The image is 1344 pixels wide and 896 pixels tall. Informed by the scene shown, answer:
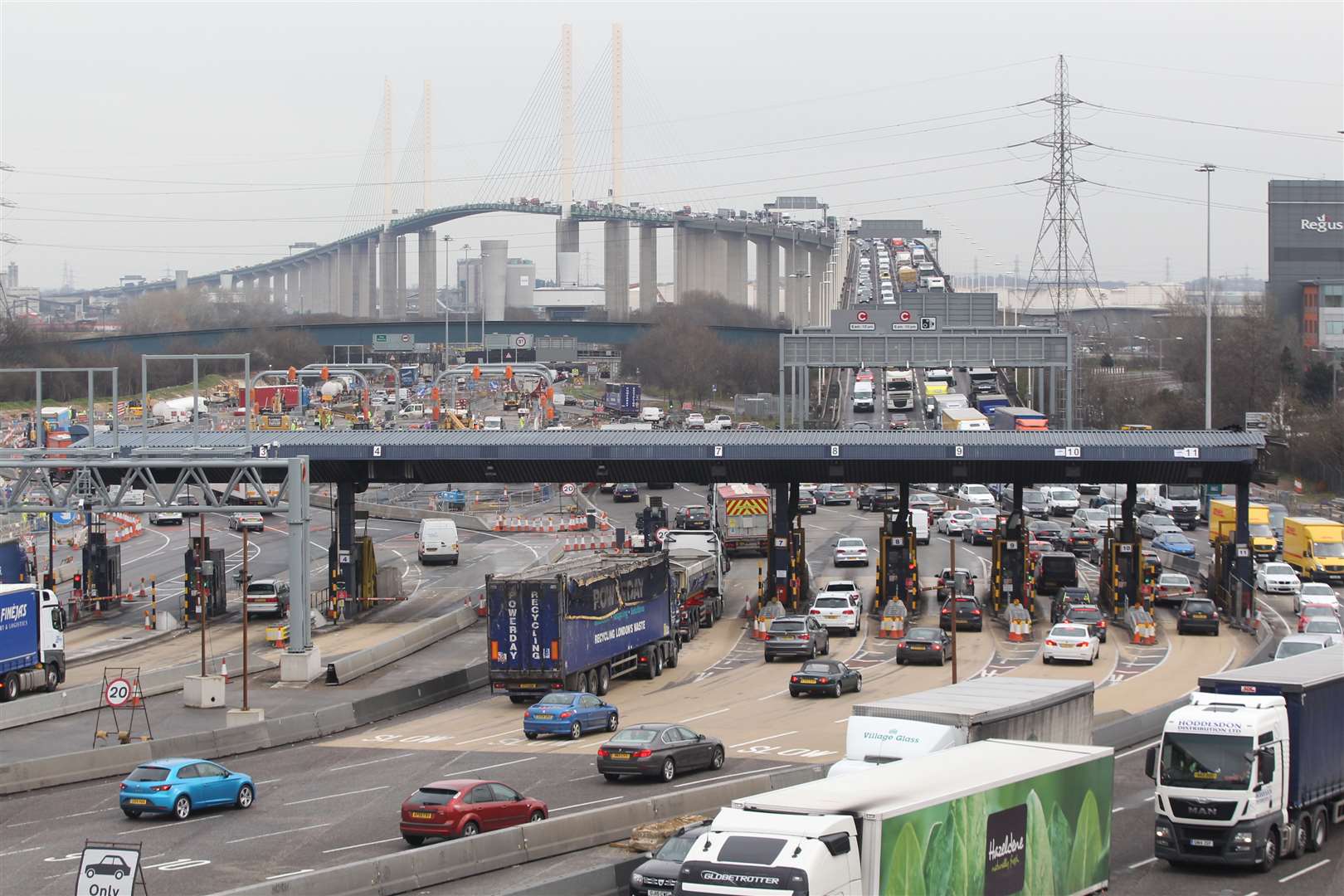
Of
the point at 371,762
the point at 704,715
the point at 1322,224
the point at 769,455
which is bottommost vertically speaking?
the point at 704,715

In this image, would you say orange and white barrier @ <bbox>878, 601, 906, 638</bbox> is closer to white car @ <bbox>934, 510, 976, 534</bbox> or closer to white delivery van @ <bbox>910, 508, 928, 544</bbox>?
white delivery van @ <bbox>910, 508, 928, 544</bbox>

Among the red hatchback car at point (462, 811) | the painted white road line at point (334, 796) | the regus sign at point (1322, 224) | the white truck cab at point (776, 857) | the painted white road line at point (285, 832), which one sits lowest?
the painted white road line at point (334, 796)

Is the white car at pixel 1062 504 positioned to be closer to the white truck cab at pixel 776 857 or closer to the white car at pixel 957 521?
the white car at pixel 957 521

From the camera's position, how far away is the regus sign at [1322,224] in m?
153

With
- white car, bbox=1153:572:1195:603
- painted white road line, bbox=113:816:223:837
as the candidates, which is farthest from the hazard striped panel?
painted white road line, bbox=113:816:223:837

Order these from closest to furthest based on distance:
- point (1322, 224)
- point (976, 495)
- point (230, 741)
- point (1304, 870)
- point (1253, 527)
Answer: point (1304, 870)
point (230, 741)
point (1253, 527)
point (976, 495)
point (1322, 224)

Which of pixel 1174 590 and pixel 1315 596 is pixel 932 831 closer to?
pixel 1315 596

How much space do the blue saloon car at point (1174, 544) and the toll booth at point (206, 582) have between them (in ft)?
121

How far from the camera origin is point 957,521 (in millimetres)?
75750

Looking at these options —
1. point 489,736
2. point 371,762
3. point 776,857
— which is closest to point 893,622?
point 489,736

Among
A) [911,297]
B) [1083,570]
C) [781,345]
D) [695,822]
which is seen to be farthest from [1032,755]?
[911,297]

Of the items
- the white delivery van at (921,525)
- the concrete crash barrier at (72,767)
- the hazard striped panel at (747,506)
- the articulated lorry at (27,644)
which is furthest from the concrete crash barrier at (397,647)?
the white delivery van at (921,525)

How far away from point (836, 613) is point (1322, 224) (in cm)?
11866

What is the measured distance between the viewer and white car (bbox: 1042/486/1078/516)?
8325 cm
